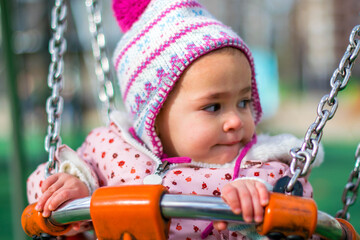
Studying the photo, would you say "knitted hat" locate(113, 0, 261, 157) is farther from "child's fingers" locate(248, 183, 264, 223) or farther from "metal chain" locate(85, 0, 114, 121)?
"child's fingers" locate(248, 183, 264, 223)

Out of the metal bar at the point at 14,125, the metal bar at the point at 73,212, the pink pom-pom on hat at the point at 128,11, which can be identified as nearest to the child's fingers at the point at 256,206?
the metal bar at the point at 73,212

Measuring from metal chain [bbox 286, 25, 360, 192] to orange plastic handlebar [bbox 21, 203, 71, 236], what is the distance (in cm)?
39

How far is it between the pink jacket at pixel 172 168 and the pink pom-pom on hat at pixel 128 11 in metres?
0.28

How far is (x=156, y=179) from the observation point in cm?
87

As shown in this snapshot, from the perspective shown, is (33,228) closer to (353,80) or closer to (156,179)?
(156,179)

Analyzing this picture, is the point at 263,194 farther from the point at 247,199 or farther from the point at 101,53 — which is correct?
the point at 101,53

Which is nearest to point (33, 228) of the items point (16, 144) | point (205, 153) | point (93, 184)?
point (93, 184)

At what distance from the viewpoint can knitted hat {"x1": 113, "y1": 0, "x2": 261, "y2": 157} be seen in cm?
95

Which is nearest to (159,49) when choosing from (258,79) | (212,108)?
(212,108)

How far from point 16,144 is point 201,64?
3.18ft

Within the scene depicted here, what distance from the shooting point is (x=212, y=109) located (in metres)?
0.92

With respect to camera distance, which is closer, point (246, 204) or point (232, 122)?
point (246, 204)

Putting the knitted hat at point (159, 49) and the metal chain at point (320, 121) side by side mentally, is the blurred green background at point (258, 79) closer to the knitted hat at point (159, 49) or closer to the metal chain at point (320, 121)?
the knitted hat at point (159, 49)

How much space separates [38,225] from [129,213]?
222mm
